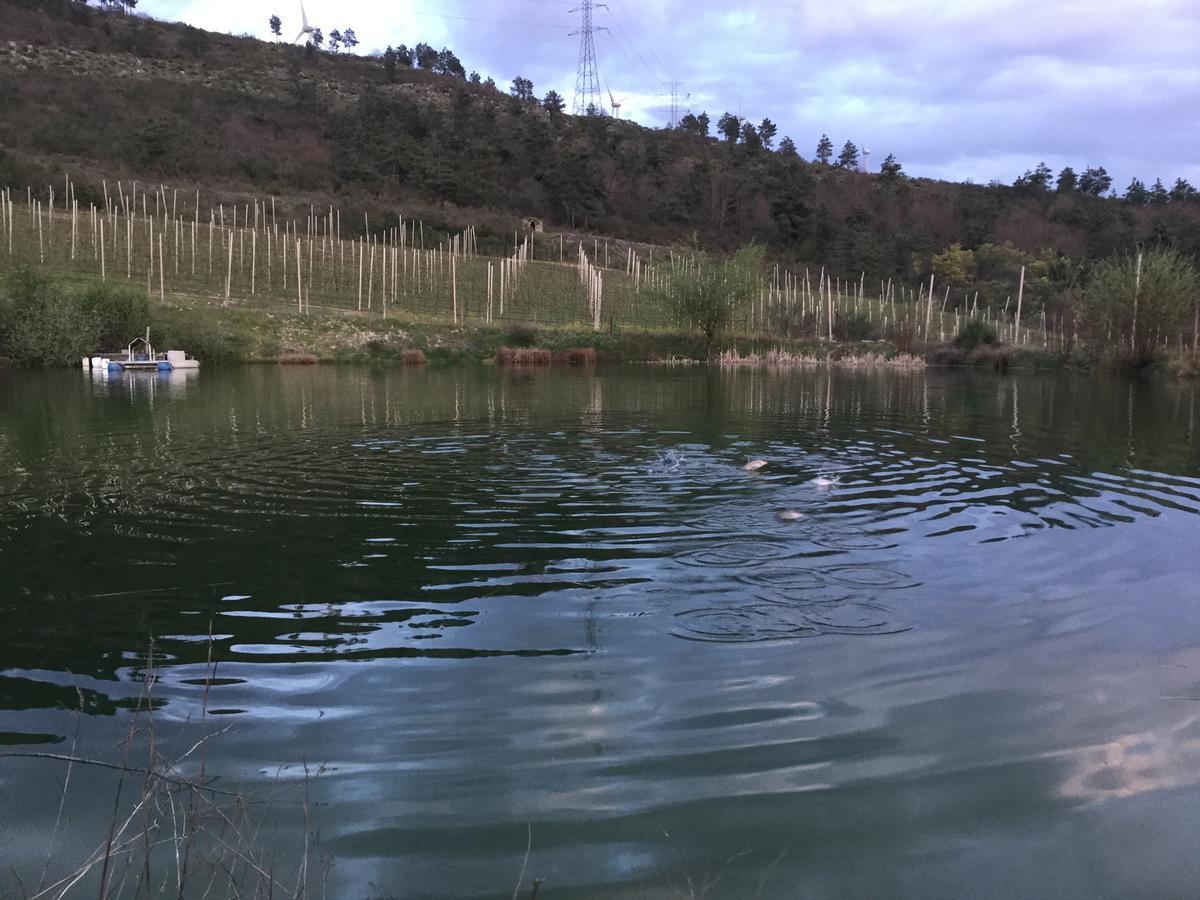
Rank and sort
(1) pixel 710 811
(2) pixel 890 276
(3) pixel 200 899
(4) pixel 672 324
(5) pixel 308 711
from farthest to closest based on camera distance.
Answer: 1. (2) pixel 890 276
2. (4) pixel 672 324
3. (5) pixel 308 711
4. (1) pixel 710 811
5. (3) pixel 200 899

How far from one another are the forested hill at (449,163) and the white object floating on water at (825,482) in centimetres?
5670

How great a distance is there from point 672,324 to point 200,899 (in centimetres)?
4319

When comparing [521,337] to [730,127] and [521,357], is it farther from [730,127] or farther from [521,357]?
[730,127]

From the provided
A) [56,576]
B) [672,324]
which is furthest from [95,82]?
[56,576]

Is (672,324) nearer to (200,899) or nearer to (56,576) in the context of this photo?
(56,576)

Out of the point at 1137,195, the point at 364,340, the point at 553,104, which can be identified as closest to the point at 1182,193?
the point at 1137,195

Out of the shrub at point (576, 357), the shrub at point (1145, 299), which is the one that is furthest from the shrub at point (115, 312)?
the shrub at point (1145, 299)

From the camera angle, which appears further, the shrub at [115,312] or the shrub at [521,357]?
the shrub at [521,357]

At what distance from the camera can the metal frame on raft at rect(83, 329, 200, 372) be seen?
29266 mm

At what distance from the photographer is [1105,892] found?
9.35 feet

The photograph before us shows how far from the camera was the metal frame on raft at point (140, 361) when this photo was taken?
29266 mm

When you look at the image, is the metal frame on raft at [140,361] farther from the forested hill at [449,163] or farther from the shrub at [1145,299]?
the shrub at [1145,299]

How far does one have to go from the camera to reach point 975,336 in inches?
1496

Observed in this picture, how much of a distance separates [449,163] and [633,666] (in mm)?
79871
